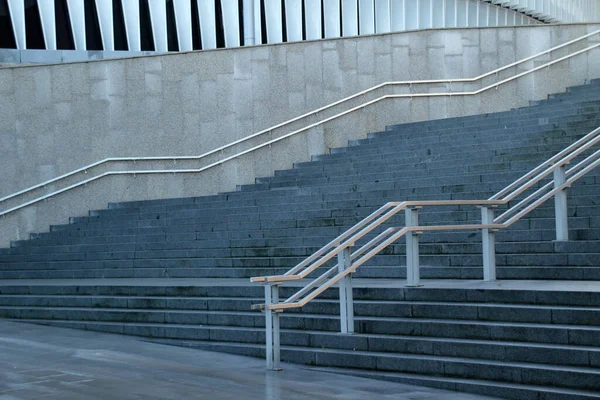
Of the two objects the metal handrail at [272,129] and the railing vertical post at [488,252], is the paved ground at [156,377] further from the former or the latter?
the metal handrail at [272,129]

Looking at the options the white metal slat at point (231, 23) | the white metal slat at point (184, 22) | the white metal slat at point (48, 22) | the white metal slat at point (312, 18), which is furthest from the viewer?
the white metal slat at point (312, 18)

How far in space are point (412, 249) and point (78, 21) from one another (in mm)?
20199

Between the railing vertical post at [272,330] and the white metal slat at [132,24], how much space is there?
20431mm

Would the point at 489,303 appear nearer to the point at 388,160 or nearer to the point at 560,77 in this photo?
the point at 388,160

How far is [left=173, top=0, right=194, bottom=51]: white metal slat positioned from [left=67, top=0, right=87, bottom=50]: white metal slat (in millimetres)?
2829

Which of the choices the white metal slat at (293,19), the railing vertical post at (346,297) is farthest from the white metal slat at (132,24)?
the railing vertical post at (346,297)

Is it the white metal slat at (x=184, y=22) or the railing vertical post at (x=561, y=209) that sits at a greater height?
the white metal slat at (x=184, y=22)

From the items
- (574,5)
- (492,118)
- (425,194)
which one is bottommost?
(425,194)

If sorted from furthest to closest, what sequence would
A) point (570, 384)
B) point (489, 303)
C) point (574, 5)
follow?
point (574, 5) → point (489, 303) → point (570, 384)

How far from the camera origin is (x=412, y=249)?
9.77 meters

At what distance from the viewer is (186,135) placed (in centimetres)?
1966

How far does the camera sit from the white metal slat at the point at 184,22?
94.8 feet

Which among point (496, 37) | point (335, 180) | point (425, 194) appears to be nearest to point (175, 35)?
point (496, 37)

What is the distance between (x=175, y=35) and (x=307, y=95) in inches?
397
